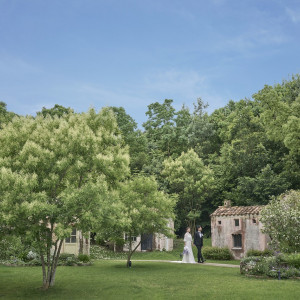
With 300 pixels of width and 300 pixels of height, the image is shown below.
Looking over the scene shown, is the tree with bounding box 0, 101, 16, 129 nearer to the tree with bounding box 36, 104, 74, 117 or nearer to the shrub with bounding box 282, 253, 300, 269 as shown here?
the tree with bounding box 36, 104, 74, 117

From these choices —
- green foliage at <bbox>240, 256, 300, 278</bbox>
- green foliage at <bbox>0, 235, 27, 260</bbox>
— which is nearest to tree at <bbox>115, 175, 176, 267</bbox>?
green foliage at <bbox>240, 256, 300, 278</bbox>

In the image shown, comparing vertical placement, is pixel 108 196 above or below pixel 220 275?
above

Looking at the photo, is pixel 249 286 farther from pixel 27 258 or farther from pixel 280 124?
pixel 280 124

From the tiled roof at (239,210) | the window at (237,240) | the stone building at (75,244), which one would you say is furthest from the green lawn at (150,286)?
the stone building at (75,244)

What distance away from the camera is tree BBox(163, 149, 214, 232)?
44662 mm

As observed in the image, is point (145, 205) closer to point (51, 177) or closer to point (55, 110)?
point (51, 177)

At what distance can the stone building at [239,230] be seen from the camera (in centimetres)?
3006

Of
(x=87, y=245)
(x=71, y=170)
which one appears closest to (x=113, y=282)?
(x=71, y=170)

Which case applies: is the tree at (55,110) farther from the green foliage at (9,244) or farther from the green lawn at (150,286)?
the green foliage at (9,244)

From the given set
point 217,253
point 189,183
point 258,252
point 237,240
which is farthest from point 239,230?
point 189,183

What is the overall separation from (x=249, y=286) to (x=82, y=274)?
370 inches

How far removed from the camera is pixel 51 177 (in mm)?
14906

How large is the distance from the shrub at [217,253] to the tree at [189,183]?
11744 mm

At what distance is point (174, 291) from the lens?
15688 mm
